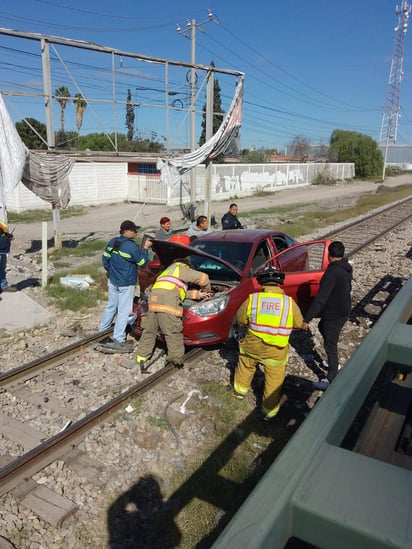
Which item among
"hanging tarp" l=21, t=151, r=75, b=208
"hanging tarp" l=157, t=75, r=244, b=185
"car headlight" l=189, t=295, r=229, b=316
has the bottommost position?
"car headlight" l=189, t=295, r=229, b=316

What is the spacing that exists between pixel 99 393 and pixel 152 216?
19.6 m

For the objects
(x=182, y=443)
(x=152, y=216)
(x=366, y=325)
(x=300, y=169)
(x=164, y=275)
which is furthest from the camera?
(x=300, y=169)

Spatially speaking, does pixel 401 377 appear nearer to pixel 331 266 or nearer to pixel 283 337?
pixel 283 337

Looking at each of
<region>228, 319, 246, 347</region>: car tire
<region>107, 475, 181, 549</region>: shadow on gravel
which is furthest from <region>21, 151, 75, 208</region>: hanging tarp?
<region>107, 475, 181, 549</region>: shadow on gravel

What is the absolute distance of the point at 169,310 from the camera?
231 inches

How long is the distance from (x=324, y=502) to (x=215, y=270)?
630 cm

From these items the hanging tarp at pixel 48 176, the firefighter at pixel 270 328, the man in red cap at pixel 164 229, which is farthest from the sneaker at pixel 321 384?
the hanging tarp at pixel 48 176

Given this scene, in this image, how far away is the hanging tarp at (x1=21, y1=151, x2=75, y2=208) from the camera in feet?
41.7

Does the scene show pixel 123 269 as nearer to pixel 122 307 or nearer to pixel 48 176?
pixel 122 307

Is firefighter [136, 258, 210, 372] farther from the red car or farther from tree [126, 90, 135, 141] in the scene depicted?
tree [126, 90, 135, 141]

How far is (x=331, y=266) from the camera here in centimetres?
545

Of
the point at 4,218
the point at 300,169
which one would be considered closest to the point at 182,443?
the point at 4,218

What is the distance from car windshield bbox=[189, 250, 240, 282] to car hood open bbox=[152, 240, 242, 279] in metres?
0.13

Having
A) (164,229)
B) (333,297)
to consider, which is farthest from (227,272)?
(164,229)
